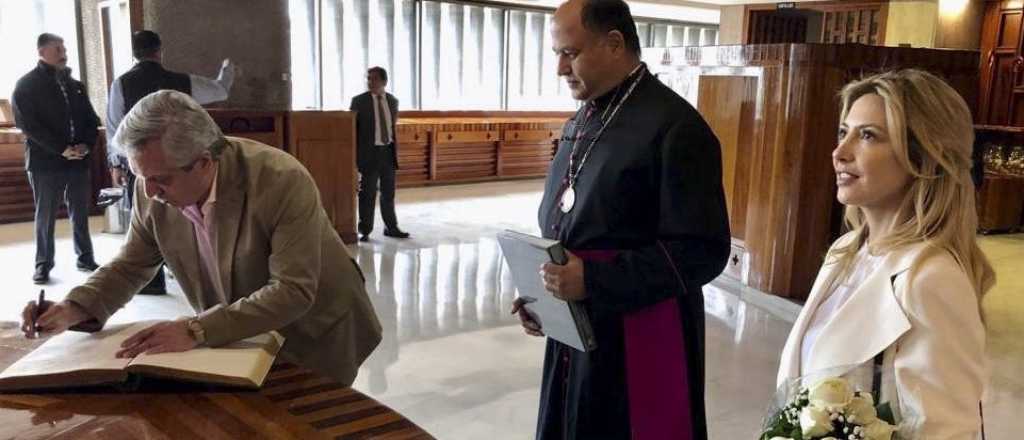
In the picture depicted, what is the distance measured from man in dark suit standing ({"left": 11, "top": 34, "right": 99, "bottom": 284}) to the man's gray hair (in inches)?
150

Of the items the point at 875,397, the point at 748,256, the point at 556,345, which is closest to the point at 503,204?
the point at 748,256

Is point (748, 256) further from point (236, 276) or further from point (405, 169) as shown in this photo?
point (405, 169)

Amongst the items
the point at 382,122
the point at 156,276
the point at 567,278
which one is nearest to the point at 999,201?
the point at 382,122

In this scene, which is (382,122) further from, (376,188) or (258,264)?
(258,264)

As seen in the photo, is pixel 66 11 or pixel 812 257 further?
pixel 66 11

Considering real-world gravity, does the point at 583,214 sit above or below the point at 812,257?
→ above

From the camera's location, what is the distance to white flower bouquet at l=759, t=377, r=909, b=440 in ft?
3.35

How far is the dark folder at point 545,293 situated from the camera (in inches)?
58.6

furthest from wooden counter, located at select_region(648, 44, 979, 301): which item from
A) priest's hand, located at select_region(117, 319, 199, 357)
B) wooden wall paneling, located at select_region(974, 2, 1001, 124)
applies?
wooden wall paneling, located at select_region(974, 2, 1001, 124)

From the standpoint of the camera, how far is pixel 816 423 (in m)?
1.02

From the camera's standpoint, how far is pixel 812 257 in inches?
184

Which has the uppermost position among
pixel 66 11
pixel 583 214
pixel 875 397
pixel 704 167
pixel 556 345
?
pixel 66 11

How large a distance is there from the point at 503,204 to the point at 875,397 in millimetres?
7494

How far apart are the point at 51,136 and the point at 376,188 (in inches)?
95.7
